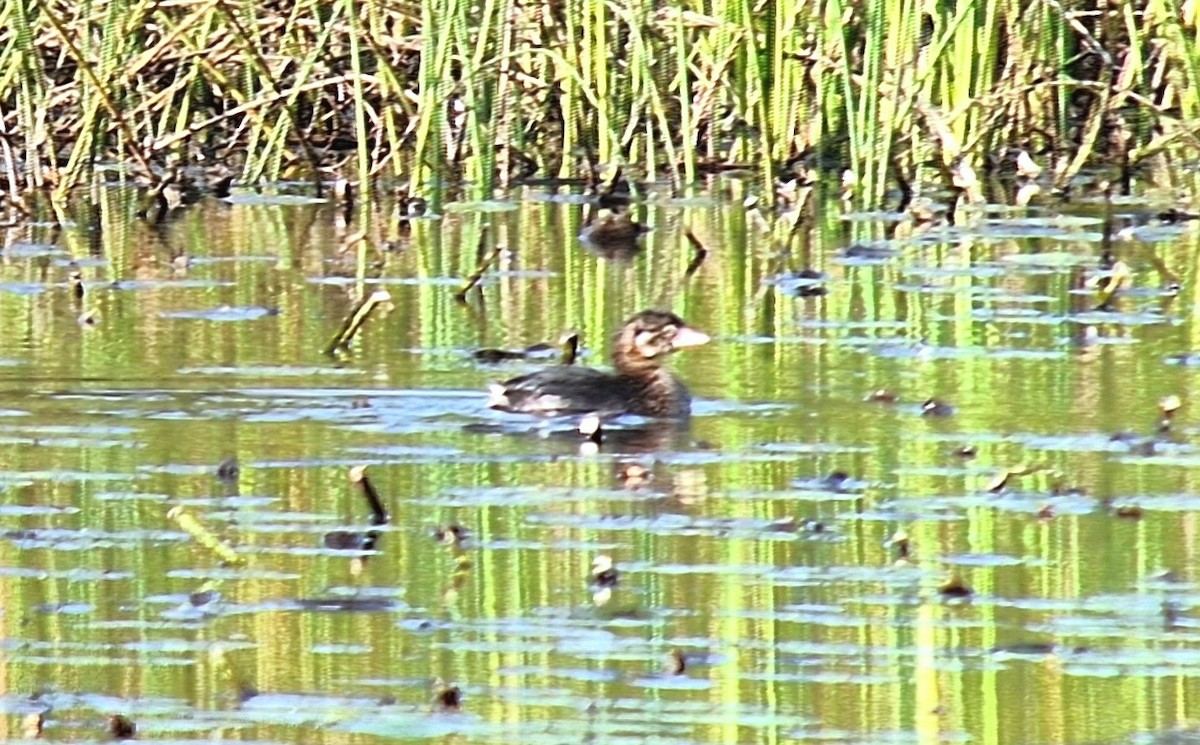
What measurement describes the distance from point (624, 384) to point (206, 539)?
262cm

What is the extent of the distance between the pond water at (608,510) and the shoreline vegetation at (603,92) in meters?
1.60

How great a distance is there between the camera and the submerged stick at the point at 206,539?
6.43 m

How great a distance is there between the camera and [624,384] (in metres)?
8.92

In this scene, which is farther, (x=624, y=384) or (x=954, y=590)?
(x=624, y=384)

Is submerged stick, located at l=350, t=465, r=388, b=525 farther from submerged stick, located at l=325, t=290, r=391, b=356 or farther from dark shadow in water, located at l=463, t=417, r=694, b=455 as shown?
submerged stick, located at l=325, t=290, r=391, b=356

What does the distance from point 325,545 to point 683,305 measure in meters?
4.50

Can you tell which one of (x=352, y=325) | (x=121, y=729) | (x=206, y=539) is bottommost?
(x=121, y=729)

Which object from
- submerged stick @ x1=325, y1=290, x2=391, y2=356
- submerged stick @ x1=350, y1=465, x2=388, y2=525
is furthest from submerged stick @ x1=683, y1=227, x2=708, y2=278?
submerged stick @ x1=350, y1=465, x2=388, y2=525

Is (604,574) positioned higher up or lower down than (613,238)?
lower down

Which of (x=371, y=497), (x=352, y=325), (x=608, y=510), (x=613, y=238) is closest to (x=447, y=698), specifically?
(x=371, y=497)

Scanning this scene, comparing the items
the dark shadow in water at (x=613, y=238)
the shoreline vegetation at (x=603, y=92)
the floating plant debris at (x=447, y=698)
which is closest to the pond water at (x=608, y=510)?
the floating plant debris at (x=447, y=698)

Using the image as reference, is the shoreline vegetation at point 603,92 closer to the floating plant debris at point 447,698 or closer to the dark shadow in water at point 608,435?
the dark shadow in water at point 608,435

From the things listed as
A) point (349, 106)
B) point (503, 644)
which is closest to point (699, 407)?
point (503, 644)

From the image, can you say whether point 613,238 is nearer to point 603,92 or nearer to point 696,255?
point 696,255
